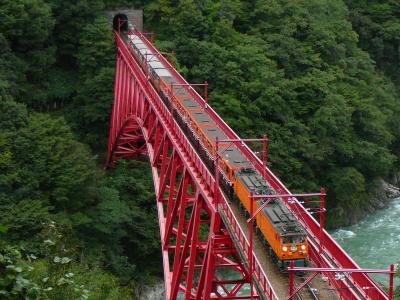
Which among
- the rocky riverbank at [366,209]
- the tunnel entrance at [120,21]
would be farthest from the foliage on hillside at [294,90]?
the tunnel entrance at [120,21]

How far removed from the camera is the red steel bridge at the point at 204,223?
15.0 m

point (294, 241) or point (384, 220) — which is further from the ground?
point (294, 241)

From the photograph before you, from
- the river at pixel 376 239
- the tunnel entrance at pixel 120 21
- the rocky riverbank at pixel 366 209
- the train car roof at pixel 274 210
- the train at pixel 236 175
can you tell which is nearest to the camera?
the train at pixel 236 175

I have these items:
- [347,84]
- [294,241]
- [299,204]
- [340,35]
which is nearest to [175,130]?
[299,204]

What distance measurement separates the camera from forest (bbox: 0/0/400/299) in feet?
101

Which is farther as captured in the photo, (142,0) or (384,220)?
(142,0)

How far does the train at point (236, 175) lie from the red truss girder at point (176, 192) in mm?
786

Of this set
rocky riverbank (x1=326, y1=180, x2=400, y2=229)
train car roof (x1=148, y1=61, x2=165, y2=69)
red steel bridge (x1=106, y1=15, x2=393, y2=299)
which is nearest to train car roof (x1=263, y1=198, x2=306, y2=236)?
A: red steel bridge (x1=106, y1=15, x2=393, y2=299)

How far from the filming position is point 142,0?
51250 mm

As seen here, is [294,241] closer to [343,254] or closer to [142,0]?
[343,254]

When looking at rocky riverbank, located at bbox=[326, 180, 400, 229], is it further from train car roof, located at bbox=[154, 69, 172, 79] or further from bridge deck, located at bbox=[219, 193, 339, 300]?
bridge deck, located at bbox=[219, 193, 339, 300]

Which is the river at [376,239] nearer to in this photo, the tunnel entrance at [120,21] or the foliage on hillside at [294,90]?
the foliage on hillside at [294,90]

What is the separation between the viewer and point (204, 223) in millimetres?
24672

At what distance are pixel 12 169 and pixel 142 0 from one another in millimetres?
25415
